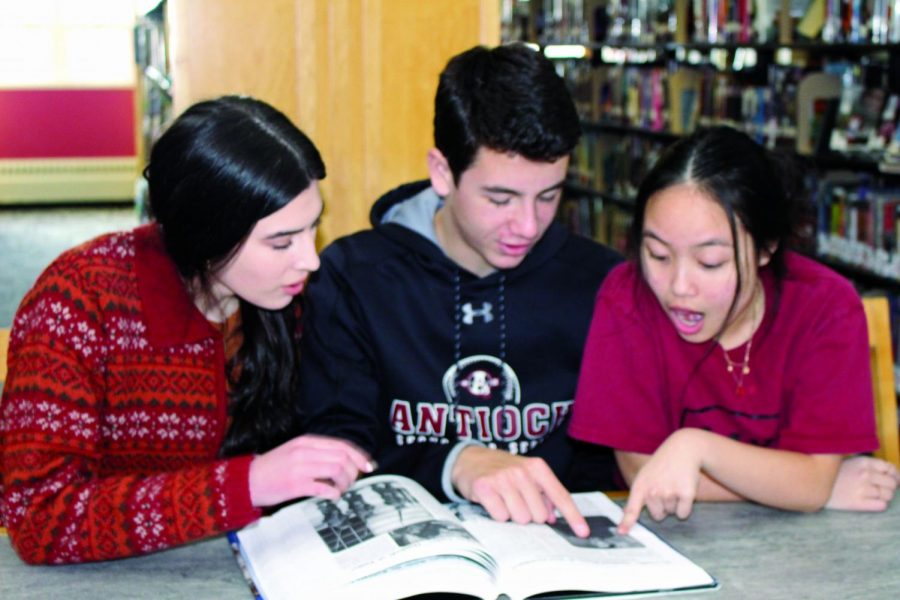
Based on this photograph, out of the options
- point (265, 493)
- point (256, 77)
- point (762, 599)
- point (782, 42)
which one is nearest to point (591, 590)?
point (762, 599)

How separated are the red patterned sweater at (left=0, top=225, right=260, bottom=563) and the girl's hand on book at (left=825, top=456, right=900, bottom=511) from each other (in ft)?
2.33

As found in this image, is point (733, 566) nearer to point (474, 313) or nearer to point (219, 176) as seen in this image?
point (474, 313)

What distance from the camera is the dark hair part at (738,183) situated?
1.40m

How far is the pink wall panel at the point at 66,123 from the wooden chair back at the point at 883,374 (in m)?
8.01

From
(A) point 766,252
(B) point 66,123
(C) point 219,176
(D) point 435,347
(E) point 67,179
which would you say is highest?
(C) point 219,176

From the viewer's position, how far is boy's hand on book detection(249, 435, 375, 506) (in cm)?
120

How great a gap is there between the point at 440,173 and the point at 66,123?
7.87 metres

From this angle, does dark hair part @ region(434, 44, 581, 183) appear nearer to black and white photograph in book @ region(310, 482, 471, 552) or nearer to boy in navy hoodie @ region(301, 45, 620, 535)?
boy in navy hoodie @ region(301, 45, 620, 535)

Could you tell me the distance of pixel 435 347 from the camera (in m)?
1.61

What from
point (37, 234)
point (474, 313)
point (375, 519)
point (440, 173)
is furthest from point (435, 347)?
point (37, 234)

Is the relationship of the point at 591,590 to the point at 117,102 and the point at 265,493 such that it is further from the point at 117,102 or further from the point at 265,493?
the point at 117,102

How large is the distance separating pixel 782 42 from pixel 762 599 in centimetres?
313

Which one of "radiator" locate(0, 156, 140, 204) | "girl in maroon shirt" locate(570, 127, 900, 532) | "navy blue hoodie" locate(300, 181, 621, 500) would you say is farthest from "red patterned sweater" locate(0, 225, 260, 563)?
"radiator" locate(0, 156, 140, 204)

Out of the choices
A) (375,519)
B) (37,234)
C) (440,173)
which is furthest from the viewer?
(37,234)
